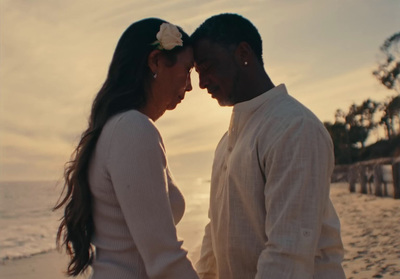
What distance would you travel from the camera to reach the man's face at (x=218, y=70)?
106 inches

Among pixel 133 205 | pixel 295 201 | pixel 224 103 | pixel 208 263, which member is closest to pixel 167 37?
pixel 224 103

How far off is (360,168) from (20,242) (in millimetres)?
13818

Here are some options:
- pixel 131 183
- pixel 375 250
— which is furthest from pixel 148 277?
pixel 375 250

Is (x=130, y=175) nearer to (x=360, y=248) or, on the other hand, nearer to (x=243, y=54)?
(x=243, y=54)

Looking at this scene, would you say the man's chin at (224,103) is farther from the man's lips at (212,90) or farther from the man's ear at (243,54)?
the man's ear at (243,54)

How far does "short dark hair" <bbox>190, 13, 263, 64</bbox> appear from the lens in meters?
2.71

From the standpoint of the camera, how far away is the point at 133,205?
2131 millimetres

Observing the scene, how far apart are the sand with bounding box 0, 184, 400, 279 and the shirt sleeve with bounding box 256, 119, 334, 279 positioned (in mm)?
4933

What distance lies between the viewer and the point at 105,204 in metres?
2.28

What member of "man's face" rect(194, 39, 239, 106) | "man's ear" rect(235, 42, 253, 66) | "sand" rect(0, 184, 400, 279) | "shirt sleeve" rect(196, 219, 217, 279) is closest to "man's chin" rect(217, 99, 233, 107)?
"man's face" rect(194, 39, 239, 106)

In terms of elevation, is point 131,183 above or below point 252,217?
above

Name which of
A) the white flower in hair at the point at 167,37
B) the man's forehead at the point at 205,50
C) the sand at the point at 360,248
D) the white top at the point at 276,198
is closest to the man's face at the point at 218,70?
the man's forehead at the point at 205,50

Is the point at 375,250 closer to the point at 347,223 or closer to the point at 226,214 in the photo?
the point at 347,223

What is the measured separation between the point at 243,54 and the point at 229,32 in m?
0.14
